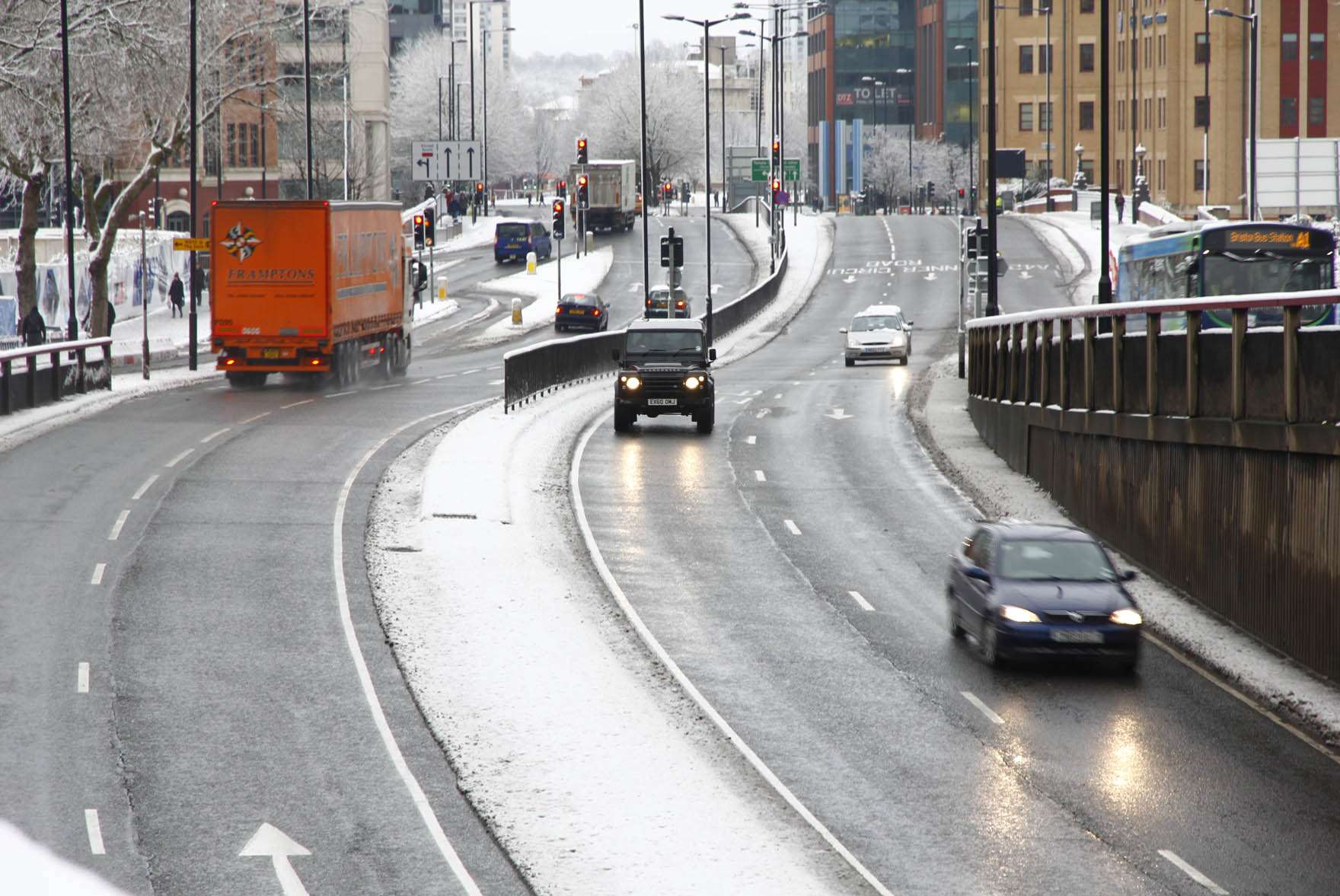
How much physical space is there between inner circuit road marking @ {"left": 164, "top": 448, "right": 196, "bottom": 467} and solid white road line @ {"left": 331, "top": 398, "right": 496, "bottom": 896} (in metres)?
3.27

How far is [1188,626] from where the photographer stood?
2114 centimetres

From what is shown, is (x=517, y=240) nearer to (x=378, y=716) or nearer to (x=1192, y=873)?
(x=378, y=716)

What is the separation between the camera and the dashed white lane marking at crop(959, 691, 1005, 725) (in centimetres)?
1725

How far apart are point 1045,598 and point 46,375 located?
27844 mm

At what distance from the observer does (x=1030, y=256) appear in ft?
304

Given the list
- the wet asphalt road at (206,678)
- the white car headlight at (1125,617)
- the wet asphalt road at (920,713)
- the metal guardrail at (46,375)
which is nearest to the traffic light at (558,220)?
the metal guardrail at (46,375)

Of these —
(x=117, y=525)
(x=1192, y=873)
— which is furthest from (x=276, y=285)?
(x=1192, y=873)

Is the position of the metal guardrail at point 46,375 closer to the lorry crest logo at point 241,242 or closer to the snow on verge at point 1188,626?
the lorry crest logo at point 241,242

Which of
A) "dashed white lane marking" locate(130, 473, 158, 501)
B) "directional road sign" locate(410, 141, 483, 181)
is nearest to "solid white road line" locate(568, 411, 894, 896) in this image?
"dashed white lane marking" locate(130, 473, 158, 501)

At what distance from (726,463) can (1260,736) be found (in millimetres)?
17823

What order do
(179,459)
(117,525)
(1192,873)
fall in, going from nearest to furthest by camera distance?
(1192,873) → (117,525) → (179,459)

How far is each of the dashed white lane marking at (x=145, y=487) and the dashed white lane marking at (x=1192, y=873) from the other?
18817 mm

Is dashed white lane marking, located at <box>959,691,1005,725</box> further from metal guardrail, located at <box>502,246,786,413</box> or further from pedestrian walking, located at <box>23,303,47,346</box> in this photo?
pedestrian walking, located at <box>23,303,47,346</box>

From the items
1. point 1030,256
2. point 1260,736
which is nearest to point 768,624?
point 1260,736
